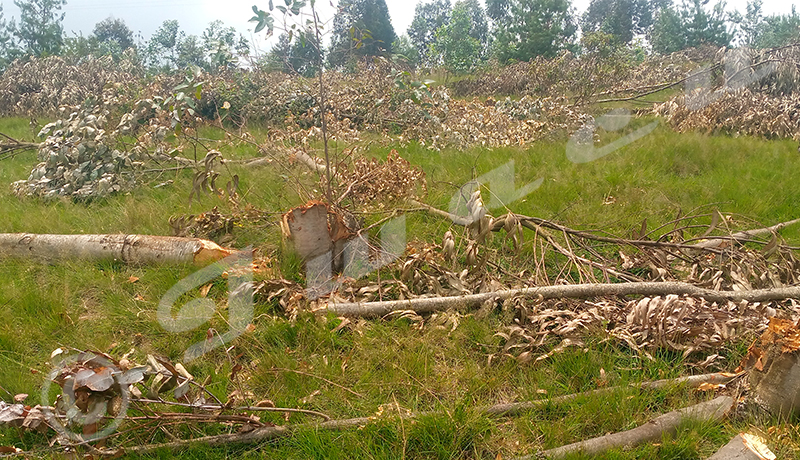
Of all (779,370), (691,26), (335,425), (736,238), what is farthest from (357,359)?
(691,26)

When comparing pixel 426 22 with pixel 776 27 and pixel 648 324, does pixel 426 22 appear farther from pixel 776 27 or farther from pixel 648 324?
pixel 648 324

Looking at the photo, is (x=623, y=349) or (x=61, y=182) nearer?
(x=623, y=349)

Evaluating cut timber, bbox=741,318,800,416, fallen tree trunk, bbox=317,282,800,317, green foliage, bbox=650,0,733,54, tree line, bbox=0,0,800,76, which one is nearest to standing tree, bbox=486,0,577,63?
tree line, bbox=0,0,800,76

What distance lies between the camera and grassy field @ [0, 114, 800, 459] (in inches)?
80.7

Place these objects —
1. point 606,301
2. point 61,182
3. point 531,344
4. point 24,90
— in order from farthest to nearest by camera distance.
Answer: point 24,90 < point 61,182 < point 606,301 < point 531,344

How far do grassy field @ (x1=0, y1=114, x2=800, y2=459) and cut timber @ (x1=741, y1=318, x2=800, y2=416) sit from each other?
0.09 m

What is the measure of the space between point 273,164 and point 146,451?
13.8ft

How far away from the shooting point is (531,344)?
2.63 metres

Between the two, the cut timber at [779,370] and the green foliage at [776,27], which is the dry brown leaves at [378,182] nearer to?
the cut timber at [779,370]

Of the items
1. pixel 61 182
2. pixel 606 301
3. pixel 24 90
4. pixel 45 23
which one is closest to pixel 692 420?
pixel 606 301

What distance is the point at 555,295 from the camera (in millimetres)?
2977

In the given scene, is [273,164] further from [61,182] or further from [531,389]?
[531,389]

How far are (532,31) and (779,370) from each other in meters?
31.3

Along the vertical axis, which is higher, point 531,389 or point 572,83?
point 572,83
